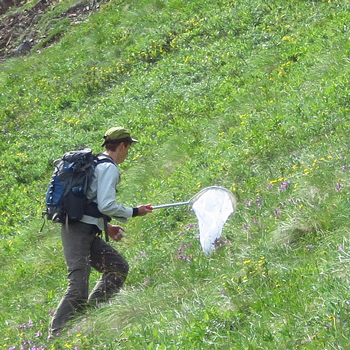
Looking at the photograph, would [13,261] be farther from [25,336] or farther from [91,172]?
[91,172]

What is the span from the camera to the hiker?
6.05m

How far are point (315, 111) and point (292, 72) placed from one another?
267cm

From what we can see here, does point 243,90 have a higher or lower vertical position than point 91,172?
lower

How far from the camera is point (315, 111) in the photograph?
9.07 meters

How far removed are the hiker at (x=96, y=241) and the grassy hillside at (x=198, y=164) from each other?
9.7 inches

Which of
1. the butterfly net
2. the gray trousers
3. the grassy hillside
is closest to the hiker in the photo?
the gray trousers

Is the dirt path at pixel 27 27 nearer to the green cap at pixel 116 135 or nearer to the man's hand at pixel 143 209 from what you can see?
the green cap at pixel 116 135

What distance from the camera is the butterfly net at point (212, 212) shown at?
6.71 metres

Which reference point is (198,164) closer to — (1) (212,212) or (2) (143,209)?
(1) (212,212)

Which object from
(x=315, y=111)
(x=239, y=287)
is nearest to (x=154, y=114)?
(x=315, y=111)

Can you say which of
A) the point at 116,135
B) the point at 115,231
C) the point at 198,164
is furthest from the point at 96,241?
the point at 198,164

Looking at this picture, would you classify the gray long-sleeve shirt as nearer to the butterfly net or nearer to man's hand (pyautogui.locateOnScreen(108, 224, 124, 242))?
man's hand (pyautogui.locateOnScreen(108, 224, 124, 242))

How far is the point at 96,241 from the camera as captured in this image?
657cm

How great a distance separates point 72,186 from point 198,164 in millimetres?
3866
